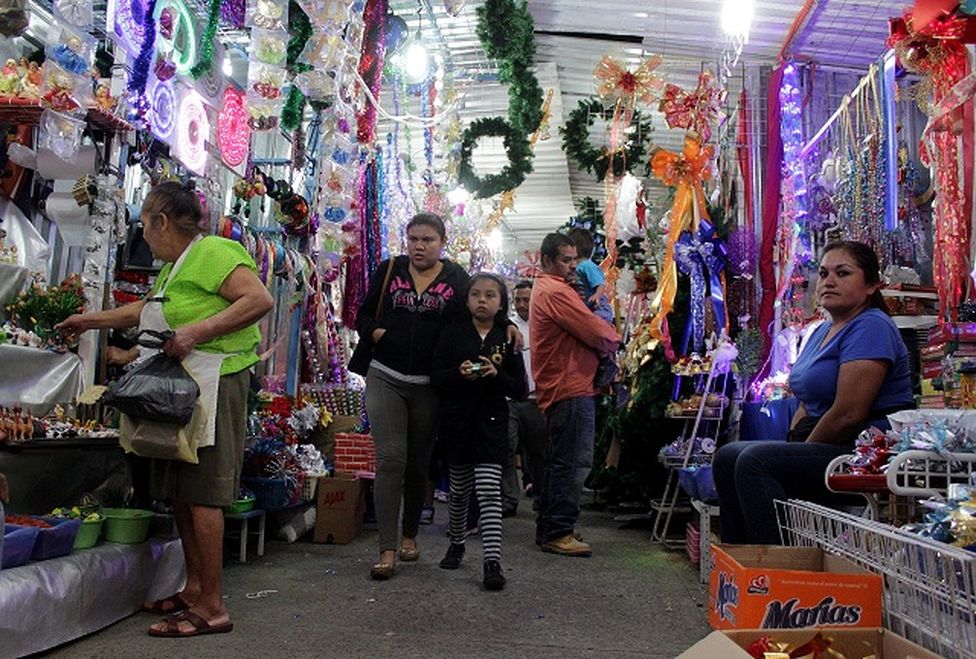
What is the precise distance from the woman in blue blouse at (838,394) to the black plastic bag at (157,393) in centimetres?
180

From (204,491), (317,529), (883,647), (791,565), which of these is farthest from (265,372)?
(883,647)

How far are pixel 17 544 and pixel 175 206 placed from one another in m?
1.22

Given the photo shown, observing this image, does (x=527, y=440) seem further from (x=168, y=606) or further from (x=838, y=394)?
(x=838, y=394)

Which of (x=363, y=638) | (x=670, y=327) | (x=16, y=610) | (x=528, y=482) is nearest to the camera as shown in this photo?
(x=16, y=610)

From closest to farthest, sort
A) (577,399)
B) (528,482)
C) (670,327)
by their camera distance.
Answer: (577,399), (670,327), (528,482)

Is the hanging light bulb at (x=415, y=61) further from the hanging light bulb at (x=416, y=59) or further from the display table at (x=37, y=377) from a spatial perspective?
the display table at (x=37, y=377)

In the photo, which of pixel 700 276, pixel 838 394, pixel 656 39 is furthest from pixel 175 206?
pixel 656 39

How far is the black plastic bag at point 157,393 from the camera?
2.98 meters

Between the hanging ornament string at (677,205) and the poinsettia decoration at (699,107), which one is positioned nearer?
the hanging ornament string at (677,205)

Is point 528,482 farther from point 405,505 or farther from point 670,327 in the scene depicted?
point 405,505

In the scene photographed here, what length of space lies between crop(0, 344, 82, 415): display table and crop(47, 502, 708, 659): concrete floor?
3.41ft

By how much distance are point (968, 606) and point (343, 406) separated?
516cm

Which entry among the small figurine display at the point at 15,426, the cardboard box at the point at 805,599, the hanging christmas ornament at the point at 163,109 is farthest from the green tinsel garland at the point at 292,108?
the cardboard box at the point at 805,599

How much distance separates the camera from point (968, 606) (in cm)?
160
